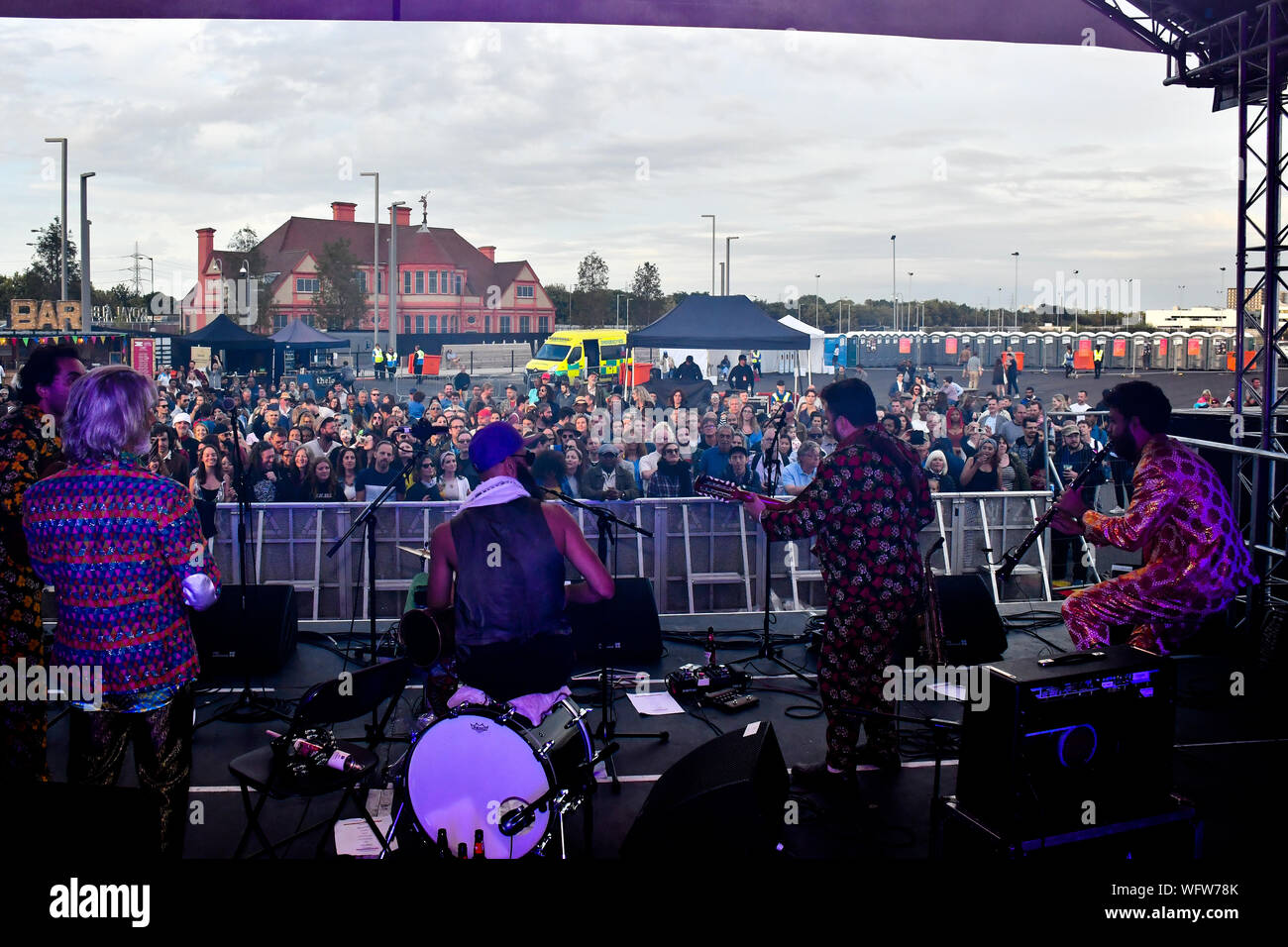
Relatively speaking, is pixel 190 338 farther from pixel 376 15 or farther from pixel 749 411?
pixel 376 15

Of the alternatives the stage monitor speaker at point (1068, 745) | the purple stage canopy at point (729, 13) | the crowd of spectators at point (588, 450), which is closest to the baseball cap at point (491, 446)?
the stage monitor speaker at point (1068, 745)

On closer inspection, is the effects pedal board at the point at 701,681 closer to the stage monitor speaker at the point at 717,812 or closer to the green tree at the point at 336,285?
the stage monitor speaker at the point at 717,812

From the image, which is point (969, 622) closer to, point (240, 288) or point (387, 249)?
point (387, 249)

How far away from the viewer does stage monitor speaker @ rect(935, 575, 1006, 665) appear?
5.82 m

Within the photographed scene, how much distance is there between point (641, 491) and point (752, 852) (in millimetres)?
6324

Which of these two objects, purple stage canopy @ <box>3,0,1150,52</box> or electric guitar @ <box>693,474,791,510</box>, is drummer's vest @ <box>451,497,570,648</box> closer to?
electric guitar @ <box>693,474,791,510</box>

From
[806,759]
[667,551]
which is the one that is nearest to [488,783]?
[806,759]

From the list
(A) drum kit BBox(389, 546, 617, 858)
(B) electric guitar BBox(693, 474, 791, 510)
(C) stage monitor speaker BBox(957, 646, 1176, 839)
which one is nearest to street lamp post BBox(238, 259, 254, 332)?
(B) electric guitar BBox(693, 474, 791, 510)

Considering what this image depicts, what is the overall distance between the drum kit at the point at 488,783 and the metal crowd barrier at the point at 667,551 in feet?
12.3

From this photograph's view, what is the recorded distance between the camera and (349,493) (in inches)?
327

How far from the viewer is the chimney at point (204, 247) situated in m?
43.4

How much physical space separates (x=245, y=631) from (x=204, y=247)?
1665 inches

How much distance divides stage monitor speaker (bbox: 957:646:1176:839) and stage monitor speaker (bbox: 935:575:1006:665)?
2.26 meters

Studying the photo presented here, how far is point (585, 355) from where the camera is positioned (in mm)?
20000
